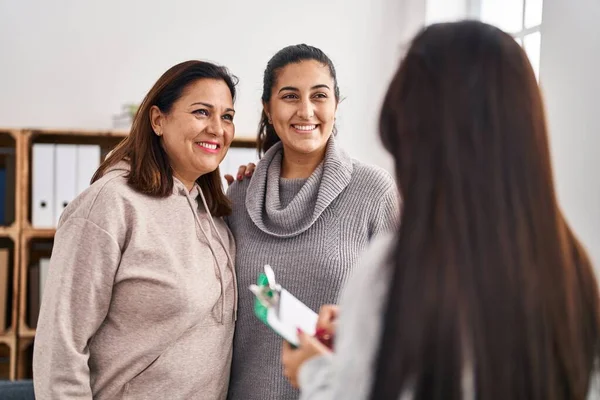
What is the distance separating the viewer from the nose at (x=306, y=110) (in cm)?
186

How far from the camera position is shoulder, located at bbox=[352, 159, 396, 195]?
1796 millimetres

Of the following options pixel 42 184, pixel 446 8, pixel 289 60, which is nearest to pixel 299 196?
pixel 289 60

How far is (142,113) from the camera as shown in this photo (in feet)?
5.69

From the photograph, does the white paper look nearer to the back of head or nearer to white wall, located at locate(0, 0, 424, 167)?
the back of head

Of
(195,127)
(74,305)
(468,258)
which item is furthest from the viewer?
(195,127)

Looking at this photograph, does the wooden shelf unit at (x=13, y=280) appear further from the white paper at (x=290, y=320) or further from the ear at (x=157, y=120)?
the white paper at (x=290, y=320)

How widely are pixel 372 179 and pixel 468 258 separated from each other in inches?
38.5

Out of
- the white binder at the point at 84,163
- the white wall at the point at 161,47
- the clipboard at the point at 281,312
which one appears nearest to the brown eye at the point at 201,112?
Answer: the clipboard at the point at 281,312

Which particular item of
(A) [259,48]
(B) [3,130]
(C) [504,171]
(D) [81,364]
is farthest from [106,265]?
(A) [259,48]

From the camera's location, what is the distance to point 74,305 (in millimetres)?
1501

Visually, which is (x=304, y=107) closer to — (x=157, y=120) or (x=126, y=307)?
(x=157, y=120)

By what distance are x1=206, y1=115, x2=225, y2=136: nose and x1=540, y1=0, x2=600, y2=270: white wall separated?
1046 millimetres

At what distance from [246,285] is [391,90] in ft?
3.12

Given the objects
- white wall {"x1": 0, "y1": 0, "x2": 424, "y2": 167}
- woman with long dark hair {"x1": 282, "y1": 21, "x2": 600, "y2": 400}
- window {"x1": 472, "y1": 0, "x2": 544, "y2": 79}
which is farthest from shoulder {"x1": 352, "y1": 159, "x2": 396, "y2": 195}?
white wall {"x1": 0, "y1": 0, "x2": 424, "y2": 167}
